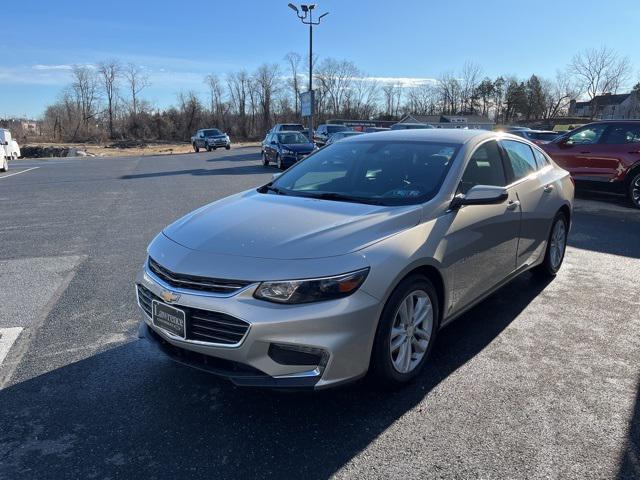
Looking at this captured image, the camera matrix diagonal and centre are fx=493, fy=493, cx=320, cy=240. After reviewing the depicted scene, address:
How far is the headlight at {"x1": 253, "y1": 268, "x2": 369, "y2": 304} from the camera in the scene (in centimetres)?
265

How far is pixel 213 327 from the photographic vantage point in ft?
8.96

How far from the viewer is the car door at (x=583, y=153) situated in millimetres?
10883

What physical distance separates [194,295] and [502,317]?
2.93 metres

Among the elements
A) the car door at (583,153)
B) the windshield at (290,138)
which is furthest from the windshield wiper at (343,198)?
the windshield at (290,138)

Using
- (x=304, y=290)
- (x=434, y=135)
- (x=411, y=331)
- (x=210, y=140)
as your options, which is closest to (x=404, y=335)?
(x=411, y=331)

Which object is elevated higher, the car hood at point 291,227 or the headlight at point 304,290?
the car hood at point 291,227

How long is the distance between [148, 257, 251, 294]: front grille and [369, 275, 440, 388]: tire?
0.87 meters

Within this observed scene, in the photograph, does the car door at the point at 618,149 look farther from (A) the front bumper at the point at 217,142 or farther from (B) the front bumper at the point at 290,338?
(A) the front bumper at the point at 217,142

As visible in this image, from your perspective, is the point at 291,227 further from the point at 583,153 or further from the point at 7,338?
A: the point at 583,153

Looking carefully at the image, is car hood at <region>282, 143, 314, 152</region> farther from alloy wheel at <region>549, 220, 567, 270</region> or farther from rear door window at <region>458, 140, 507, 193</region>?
rear door window at <region>458, 140, 507, 193</region>

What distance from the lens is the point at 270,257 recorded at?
2.77 meters

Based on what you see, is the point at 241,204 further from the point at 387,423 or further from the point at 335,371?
the point at 387,423

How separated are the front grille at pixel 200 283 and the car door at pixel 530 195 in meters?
2.84

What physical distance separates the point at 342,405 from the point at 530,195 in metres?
2.80
